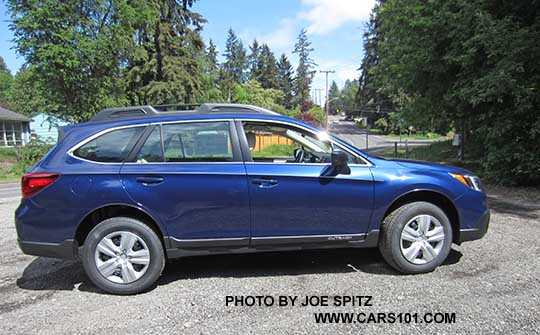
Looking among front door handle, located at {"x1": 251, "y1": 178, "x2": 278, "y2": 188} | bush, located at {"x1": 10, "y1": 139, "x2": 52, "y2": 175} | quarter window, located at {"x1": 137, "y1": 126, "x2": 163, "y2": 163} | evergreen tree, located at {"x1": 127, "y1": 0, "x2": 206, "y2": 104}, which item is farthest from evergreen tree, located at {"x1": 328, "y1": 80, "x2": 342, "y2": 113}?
quarter window, located at {"x1": 137, "y1": 126, "x2": 163, "y2": 163}

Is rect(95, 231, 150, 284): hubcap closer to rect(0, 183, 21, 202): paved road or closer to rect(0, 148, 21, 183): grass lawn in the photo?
rect(0, 183, 21, 202): paved road

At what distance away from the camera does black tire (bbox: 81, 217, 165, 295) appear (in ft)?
10.4

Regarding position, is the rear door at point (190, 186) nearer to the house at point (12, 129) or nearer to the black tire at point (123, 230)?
the black tire at point (123, 230)

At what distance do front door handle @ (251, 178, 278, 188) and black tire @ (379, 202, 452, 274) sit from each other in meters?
1.29

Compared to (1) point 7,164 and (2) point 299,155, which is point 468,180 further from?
(1) point 7,164

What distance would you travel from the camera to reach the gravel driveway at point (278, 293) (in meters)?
2.66

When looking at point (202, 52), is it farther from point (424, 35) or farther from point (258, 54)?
point (258, 54)

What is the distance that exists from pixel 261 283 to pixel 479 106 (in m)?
8.80

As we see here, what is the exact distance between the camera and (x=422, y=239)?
351cm

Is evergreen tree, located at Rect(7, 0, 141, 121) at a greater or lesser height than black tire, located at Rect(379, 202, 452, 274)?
greater

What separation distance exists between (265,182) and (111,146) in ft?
5.23

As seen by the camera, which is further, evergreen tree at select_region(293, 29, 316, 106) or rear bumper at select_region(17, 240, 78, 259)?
evergreen tree at select_region(293, 29, 316, 106)

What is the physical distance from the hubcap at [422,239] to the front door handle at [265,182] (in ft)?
4.86

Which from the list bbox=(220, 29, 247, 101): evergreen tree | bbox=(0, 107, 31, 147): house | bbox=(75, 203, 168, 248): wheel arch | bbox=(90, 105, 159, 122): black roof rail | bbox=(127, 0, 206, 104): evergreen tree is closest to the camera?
bbox=(75, 203, 168, 248): wheel arch
